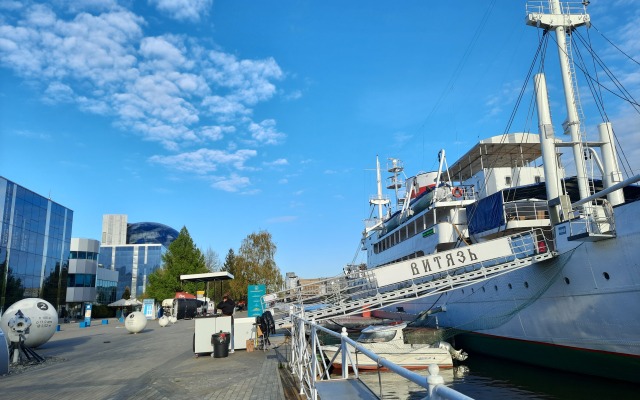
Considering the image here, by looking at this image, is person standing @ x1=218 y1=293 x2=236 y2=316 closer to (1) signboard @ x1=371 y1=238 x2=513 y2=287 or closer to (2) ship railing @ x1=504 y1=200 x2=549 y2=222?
(1) signboard @ x1=371 y1=238 x2=513 y2=287

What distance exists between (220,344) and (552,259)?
11.7m

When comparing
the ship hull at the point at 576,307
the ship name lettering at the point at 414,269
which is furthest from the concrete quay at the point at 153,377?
the ship hull at the point at 576,307

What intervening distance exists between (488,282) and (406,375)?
16704 millimetres

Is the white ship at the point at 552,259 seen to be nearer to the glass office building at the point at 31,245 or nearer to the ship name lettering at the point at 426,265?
the ship name lettering at the point at 426,265

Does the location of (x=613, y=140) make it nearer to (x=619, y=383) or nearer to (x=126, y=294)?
(x=619, y=383)

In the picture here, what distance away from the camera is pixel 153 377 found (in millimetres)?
10648

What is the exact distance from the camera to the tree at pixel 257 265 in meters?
49.8

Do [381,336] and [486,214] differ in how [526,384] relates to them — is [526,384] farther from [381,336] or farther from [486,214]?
[486,214]

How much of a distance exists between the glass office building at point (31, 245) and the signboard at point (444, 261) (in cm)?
3932

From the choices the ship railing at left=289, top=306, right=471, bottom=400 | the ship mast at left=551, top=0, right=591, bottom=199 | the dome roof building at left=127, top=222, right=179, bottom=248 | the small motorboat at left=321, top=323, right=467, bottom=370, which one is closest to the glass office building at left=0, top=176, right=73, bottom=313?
the small motorboat at left=321, top=323, right=467, bottom=370

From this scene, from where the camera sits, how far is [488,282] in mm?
18094

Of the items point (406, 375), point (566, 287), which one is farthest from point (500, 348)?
point (406, 375)

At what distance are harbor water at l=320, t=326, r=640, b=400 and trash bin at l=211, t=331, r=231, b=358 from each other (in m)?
4.68

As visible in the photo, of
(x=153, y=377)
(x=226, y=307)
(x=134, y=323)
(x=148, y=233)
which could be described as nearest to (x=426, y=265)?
(x=226, y=307)
